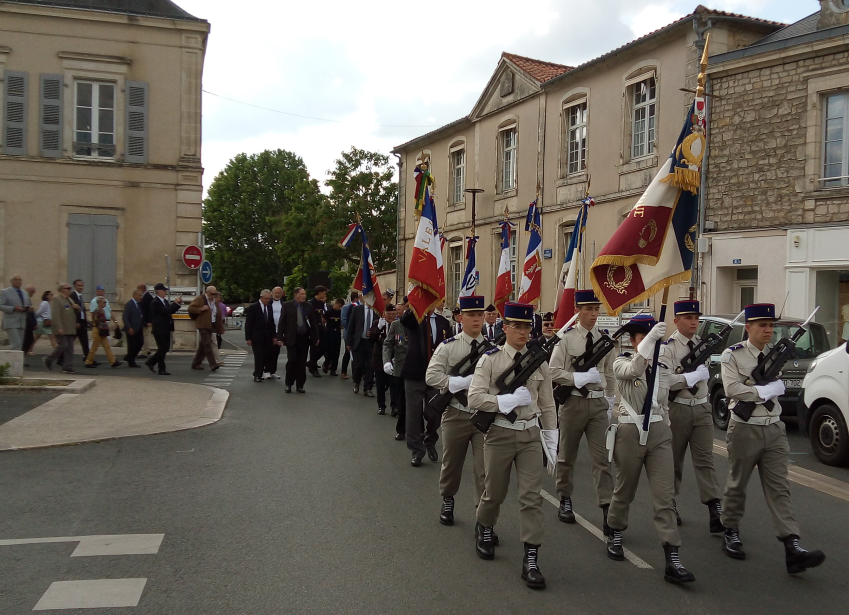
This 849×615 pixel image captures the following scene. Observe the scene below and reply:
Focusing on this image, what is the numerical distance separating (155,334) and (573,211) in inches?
514

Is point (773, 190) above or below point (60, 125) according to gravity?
below

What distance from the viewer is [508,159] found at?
2878 centimetres

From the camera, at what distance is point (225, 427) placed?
10.7 m

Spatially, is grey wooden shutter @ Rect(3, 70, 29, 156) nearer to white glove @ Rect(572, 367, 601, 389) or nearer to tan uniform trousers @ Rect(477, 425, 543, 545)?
white glove @ Rect(572, 367, 601, 389)

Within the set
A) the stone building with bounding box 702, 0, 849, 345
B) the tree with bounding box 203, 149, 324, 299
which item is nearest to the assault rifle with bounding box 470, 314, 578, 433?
the stone building with bounding box 702, 0, 849, 345

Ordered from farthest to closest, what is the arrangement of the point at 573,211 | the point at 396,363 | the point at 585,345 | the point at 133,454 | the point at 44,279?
the point at 573,211, the point at 44,279, the point at 396,363, the point at 133,454, the point at 585,345

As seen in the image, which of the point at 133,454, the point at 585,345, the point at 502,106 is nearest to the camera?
the point at 585,345

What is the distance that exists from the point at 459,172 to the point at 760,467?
27186 millimetres

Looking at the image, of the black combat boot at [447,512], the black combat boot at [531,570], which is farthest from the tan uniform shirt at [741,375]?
the black combat boot at [447,512]

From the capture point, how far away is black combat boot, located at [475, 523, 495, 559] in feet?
18.3

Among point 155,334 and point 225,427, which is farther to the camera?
point 155,334

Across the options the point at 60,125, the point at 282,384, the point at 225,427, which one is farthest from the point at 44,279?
the point at 225,427

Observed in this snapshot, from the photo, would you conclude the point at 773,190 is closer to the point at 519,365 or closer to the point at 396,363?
the point at 396,363

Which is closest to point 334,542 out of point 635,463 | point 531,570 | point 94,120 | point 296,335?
point 531,570
